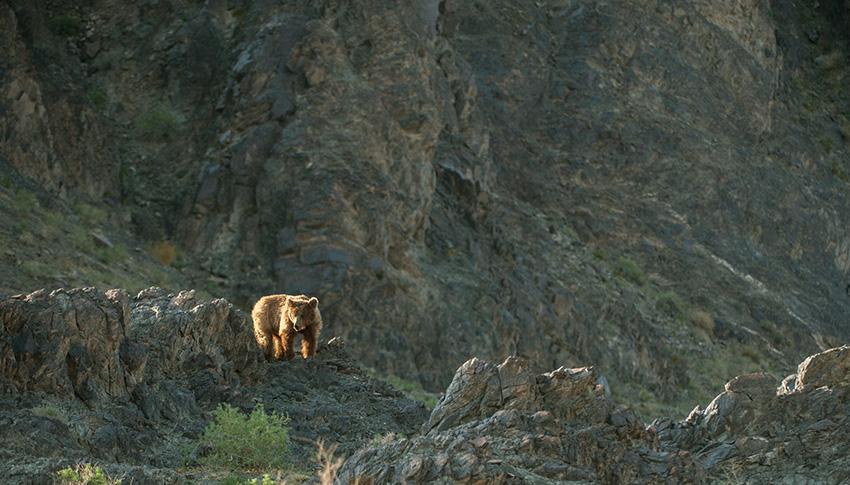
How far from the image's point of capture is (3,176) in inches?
1417

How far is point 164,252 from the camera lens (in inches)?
1510

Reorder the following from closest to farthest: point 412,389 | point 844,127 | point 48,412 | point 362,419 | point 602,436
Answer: point 48,412 → point 602,436 → point 362,419 → point 412,389 → point 844,127

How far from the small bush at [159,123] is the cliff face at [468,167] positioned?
48mm

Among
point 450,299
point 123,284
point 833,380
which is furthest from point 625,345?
point 833,380

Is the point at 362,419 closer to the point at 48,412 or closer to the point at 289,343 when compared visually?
the point at 289,343

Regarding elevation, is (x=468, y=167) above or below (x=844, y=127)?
above

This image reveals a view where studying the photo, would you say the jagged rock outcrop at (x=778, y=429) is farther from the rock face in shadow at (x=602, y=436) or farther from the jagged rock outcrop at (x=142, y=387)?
the jagged rock outcrop at (x=142, y=387)

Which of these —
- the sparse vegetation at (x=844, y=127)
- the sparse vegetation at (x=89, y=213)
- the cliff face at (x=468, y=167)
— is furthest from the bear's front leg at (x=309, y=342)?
the sparse vegetation at (x=844, y=127)

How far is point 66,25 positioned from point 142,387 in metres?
26.0

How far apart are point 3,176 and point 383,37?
1057cm

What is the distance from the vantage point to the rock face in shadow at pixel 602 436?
1547 cm

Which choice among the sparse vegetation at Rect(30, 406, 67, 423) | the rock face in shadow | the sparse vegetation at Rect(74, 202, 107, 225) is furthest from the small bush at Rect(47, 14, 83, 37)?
the sparse vegetation at Rect(30, 406, 67, 423)

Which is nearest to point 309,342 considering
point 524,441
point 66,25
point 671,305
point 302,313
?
point 302,313

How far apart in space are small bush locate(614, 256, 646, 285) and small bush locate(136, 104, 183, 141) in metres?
14.0
